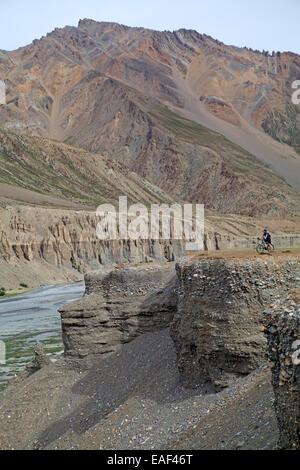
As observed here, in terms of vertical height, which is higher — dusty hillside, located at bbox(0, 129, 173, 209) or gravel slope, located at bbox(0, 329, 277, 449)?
dusty hillside, located at bbox(0, 129, 173, 209)

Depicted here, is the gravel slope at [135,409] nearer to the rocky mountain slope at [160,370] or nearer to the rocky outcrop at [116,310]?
the rocky mountain slope at [160,370]

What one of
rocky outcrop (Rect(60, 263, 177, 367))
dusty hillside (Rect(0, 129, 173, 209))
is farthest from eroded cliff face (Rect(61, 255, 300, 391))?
dusty hillside (Rect(0, 129, 173, 209))

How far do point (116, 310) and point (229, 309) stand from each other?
8.56 m

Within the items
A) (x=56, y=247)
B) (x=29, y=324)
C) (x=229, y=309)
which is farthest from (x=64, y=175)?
(x=229, y=309)

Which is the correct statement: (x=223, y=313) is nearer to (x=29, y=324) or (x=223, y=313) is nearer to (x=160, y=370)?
(x=160, y=370)

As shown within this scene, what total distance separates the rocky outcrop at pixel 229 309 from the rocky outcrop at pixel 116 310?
5070 mm

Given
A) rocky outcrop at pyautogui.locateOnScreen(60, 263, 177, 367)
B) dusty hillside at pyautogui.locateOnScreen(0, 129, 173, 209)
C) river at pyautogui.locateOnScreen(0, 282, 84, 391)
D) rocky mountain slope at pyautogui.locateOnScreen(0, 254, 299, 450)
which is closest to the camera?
rocky mountain slope at pyautogui.locateOnScreen(0, 254, 299, 450)

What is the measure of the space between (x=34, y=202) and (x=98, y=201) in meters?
25.9

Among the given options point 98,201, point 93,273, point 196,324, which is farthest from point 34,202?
point 196,324

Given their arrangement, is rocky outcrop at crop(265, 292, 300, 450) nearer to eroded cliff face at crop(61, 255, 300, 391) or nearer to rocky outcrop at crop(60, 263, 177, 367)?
eroded cliff face at crop(61, 255, 300, 391)

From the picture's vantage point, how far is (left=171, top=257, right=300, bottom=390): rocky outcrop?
13.7 meters

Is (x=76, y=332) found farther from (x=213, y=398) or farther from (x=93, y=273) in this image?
(x=213, y=398)

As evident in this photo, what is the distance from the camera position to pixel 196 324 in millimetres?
14789

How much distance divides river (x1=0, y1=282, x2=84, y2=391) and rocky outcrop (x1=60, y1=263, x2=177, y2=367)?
9.23m
